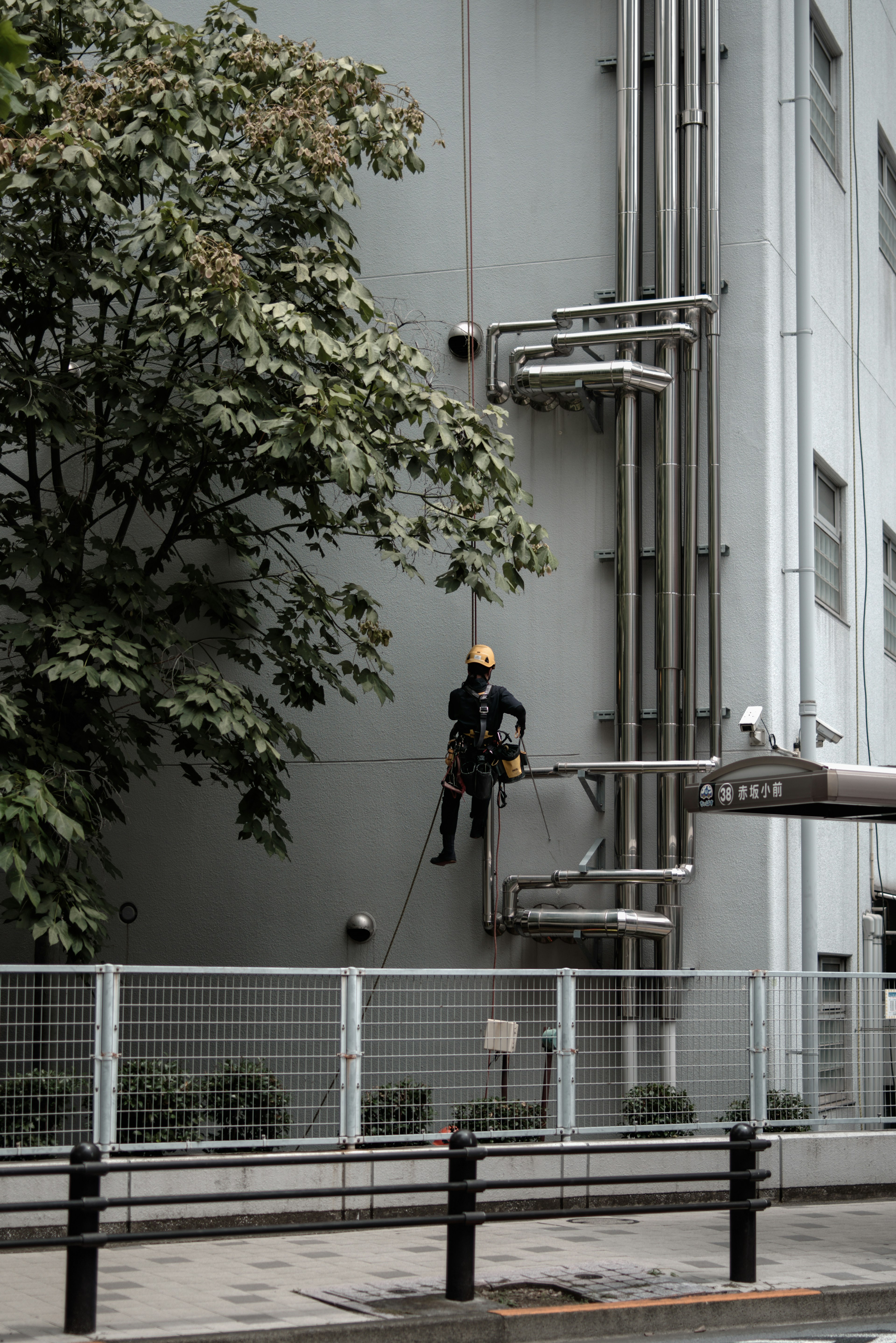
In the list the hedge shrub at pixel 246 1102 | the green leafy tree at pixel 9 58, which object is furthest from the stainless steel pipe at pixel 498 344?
the green leafy tree at pixel 9 58

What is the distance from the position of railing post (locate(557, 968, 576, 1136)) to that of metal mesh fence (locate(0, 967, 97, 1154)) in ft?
11.4

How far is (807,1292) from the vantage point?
8594 millimetres

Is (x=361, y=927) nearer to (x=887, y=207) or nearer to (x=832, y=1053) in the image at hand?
(x=832, y=1053)

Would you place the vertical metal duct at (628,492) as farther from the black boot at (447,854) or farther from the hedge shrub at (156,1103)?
the hedge shrub at (156,1103)

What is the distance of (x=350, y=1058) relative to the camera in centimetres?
1087

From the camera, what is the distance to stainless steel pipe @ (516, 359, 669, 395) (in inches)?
554

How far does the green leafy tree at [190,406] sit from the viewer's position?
464 inches

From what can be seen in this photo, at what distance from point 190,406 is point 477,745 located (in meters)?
3.86

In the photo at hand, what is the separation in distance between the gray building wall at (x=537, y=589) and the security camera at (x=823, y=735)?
277mm

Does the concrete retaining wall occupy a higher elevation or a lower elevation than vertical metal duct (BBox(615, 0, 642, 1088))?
lower

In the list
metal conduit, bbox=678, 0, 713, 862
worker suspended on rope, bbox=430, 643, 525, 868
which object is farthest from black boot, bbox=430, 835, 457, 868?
metal conduit, bbox=678, 0, 713, 862

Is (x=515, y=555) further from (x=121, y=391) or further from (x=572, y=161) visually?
(x=572, y=161)

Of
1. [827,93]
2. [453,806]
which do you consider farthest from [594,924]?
[827,93]

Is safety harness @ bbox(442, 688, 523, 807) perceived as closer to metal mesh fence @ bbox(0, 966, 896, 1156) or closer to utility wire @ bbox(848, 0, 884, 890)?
metal mesh fence @ bbox(0, 966, 896, 1156)
